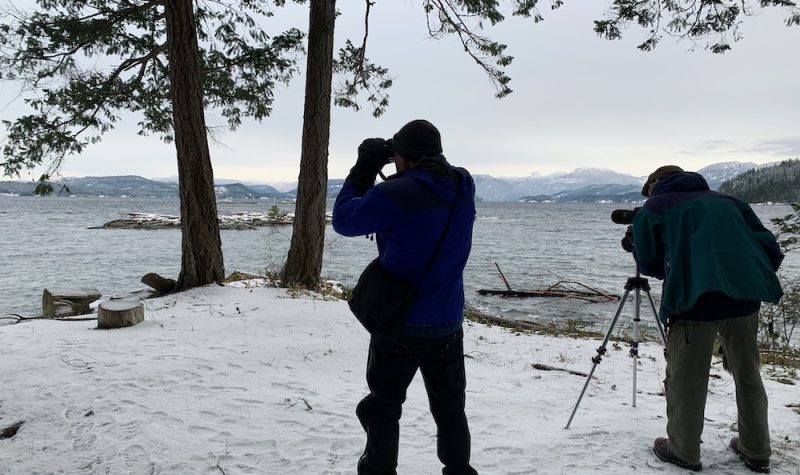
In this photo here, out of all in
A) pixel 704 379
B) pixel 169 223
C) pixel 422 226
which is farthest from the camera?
pixel 169 223

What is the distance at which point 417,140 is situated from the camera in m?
2.26

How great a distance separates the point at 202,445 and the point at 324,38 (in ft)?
22.6

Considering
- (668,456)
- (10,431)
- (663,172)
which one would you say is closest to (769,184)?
(663,172)

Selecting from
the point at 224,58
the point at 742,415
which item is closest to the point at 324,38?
the point at 224,58

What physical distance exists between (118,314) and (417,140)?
533cm

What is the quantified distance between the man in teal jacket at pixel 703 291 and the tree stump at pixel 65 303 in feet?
28.1

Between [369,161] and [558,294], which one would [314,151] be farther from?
[558,294]

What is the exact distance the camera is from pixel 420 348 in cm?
228

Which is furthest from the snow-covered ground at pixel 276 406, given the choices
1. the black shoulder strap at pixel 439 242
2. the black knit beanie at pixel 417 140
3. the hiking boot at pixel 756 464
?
the black knit beanie at pixel 417 140

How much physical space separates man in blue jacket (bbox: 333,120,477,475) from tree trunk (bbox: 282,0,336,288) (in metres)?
5.87

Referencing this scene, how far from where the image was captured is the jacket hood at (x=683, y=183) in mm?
2852

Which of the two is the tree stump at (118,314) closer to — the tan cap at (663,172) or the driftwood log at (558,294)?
the tan cap at (663,172)

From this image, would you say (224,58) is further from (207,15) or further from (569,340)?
(569,340)

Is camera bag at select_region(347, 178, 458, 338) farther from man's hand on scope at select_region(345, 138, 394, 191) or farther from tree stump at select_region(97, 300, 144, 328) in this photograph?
tree stump at select_region(97, 300, 144, 328)
